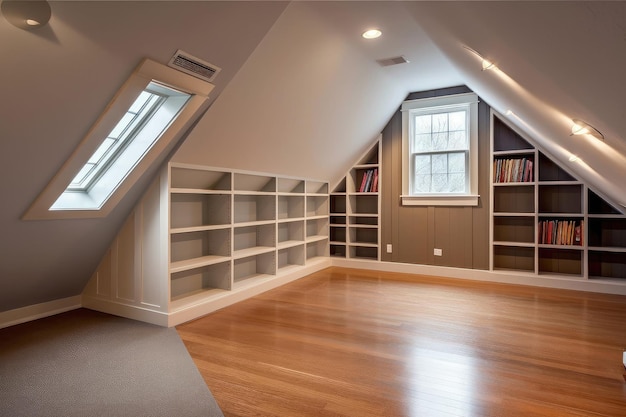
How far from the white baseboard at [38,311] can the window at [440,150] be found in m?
4.28

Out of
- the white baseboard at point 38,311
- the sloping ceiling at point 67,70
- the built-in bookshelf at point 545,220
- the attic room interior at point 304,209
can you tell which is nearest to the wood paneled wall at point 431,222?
the attic room interior at point 304,209

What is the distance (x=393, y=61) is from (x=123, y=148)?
113 inches

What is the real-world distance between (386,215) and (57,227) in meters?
4.16

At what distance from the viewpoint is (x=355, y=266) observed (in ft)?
18.8

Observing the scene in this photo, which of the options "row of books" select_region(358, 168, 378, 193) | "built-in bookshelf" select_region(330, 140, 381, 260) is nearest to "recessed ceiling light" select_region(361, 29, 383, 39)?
"built-in bookshelf" select_region(330, 140, 381, 260)

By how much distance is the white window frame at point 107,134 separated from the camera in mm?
2271

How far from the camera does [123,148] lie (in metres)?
2.82

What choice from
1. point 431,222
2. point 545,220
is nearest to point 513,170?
point 545,220

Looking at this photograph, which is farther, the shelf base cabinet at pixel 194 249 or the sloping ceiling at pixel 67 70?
the shelf base cabinet at pixel 194 249

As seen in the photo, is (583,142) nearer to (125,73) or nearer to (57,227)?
(125,73)

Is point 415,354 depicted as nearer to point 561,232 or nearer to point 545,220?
point 561,232

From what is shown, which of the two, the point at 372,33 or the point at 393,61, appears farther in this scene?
the point at 393,61

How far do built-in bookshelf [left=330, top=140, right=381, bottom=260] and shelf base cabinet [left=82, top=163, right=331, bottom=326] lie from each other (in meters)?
0.92

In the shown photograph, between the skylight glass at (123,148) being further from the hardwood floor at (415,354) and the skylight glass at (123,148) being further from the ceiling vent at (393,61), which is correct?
the ceiling vent at (393,61)
